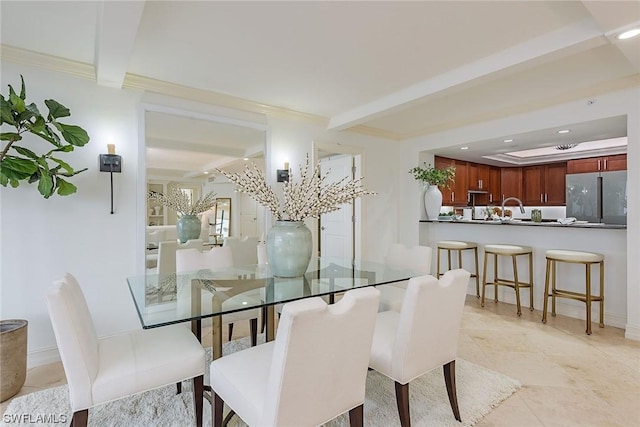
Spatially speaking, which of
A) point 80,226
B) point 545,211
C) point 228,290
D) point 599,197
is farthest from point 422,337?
point 545,211

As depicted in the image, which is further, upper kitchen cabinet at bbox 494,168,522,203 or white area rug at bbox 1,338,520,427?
upper kitchen cabinet at bbox 494,168,522,203

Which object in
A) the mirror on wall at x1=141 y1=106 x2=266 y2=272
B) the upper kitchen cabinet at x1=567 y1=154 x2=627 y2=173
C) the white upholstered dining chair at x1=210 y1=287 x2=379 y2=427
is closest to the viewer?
the white upholstered dining chair at x1=210 y1=287 x2=379 y2=427

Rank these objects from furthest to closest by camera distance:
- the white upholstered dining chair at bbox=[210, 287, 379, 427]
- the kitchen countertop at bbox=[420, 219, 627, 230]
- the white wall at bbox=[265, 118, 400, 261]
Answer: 1. the white wall at bbox=[265, 118, 400, 261]
2. the kitchen countertop at bbox=[420, 219, 627, 230]
3. the white upholstered dining chair at bbox=[210, 287, 379, 427]

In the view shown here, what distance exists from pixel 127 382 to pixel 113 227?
72.4 inches

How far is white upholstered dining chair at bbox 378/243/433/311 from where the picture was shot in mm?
2691

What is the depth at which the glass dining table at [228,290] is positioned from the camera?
67.0 inches

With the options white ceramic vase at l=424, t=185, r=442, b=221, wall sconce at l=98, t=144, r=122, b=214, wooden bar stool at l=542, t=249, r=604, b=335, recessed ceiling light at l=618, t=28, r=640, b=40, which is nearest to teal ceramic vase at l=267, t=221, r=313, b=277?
wall sconce at l=98, t=144, r=122, b=214

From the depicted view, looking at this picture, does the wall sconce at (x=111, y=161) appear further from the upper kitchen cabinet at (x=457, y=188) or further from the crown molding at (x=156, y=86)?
the upper kitchen cabinet at (x=457, y=188)

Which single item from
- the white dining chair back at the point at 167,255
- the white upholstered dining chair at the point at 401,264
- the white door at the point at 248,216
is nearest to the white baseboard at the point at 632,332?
the white upholstered dining chair at the point at 401,264

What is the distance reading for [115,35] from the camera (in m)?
2.03

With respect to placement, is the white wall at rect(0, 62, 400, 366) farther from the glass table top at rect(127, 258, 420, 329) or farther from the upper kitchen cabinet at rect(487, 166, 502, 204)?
the upper kitchen cabinet at rect(487, 166, 502, 204)

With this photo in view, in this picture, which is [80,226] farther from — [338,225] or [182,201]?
[338,225]

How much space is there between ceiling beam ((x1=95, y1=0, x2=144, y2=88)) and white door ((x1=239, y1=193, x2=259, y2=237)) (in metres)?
1.64

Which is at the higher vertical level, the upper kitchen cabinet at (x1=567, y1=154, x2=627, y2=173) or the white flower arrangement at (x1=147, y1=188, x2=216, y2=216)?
the upper kitchen cabinet at (x1=567, y1=154, x2=627, y2=173)
